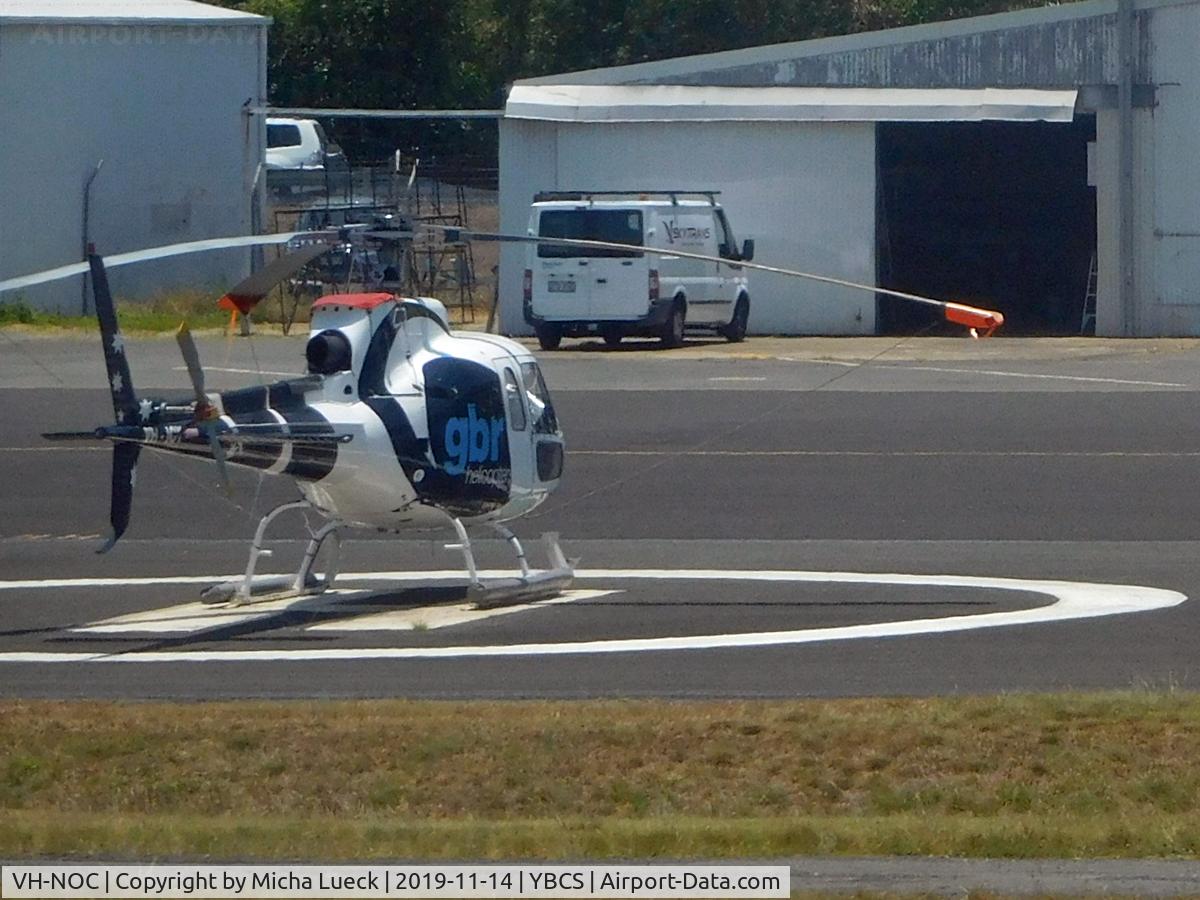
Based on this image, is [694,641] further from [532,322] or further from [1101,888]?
[532,322]

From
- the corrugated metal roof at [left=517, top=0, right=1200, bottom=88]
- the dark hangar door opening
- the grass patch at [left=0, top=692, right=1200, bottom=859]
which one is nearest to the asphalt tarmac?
the grass patch at [left=0, top=692, right=1200, bottom=859]

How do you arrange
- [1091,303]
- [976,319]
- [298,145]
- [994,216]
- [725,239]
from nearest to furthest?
1. [976,319]
2. [725,239]
3. [1091,303]
4. [994,216]
5. [298,145]

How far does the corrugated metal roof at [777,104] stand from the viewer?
3331cm

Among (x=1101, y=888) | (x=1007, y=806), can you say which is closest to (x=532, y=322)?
(x=1007, y=806)

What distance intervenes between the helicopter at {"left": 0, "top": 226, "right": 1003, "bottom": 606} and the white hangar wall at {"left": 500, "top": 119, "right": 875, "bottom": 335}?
20116mm

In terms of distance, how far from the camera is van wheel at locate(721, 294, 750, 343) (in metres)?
32.4

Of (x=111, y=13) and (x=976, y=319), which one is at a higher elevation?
(x=111, y=13)

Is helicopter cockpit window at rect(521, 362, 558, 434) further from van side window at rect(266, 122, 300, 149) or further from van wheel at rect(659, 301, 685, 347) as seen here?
van side window at rect(266, 122, 300, 149)

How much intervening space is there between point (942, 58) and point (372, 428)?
22867mm

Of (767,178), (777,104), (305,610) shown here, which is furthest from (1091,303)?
(305,610)

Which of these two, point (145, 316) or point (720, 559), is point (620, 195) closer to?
point (145, 316)

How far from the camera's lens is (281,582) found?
14117 millimetres

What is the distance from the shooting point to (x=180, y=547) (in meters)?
16.6

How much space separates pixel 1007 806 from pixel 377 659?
4.38 meters
